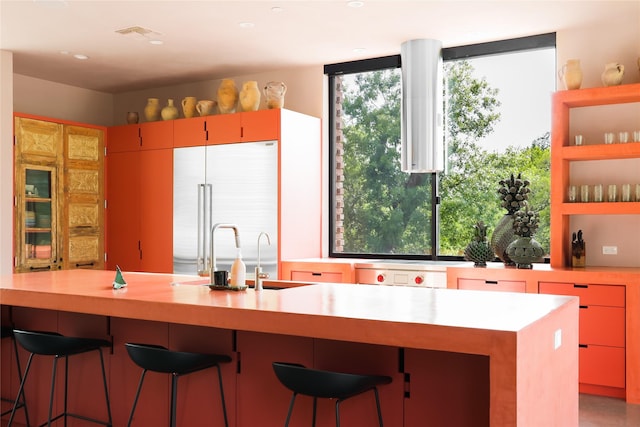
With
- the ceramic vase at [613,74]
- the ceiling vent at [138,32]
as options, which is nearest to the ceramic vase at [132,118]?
the ceiling vent at [138,32]

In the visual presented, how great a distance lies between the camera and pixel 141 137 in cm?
704

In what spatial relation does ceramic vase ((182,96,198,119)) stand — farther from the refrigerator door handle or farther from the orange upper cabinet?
the refrigerator door handle

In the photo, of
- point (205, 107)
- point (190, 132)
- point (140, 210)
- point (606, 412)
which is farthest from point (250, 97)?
point (606, 412)

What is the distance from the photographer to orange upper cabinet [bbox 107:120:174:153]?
682 cm

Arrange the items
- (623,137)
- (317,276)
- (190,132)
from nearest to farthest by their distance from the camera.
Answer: (623,137) → (317,276) → (190,132)

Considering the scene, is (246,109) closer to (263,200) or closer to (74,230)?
(263,200)

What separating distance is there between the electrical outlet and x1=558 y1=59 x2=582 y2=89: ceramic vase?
9.48 ft

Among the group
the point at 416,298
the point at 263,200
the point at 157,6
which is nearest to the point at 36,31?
the point at 157,6

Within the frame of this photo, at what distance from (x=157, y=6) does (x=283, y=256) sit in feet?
7.88

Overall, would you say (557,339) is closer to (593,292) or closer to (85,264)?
(593,292)

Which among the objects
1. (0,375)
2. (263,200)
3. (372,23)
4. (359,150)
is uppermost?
(372,23)

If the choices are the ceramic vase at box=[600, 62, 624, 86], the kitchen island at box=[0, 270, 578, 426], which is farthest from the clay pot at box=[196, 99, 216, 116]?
the ceramic vase at box=[600, 62, 624, 86]

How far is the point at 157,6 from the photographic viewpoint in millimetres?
4879

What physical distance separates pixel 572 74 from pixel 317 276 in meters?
2.67
